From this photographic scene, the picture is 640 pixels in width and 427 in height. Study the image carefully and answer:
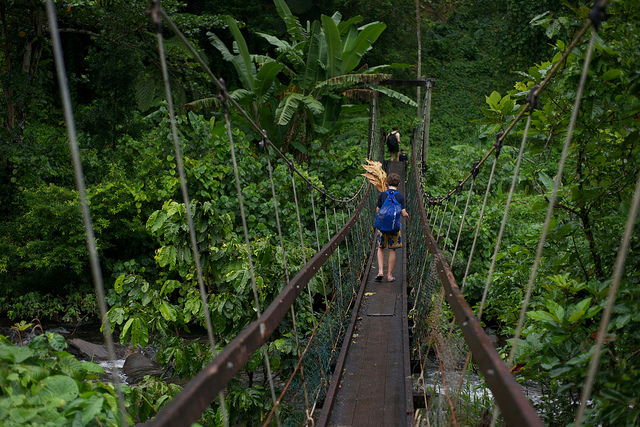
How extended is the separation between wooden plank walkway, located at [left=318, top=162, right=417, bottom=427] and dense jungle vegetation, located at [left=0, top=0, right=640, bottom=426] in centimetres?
45

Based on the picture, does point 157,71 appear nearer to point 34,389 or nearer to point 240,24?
point 240,24

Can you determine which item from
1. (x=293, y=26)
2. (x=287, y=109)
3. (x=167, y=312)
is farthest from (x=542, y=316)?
(x=293, y=26)

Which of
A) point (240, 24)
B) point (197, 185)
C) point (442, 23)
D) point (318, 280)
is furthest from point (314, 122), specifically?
point (442, 23)

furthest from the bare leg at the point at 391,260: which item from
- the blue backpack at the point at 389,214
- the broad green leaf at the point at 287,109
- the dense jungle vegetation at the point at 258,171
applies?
the broad green leaf at the point at 287,109

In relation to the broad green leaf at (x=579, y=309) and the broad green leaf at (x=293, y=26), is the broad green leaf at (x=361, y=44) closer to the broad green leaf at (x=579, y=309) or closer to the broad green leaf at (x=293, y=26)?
the broad green leaf at (x=293, y=26)

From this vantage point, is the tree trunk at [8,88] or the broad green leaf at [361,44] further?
the broad green leaf at [361,44]

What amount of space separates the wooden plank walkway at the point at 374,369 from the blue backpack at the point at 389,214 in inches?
18.4

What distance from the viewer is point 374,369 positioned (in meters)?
2.71

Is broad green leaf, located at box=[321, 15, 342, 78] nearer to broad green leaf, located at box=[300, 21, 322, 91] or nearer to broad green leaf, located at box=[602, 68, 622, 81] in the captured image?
broad green leaf, located at box=[300, 21, 322, 91]

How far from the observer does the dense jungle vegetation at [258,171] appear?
1.67m

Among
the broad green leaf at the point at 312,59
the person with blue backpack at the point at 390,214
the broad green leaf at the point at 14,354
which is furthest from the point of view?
the broad green leaf at the point at 312,59

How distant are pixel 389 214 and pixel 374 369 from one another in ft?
5.31

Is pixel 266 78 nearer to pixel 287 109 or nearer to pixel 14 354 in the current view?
pixel 287 109

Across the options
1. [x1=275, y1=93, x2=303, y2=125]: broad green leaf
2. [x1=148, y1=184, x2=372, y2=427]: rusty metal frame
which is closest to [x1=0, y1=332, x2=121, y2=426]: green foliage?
[x1=148, y1=184, x2=372, y2=427]: rusty metal frame
